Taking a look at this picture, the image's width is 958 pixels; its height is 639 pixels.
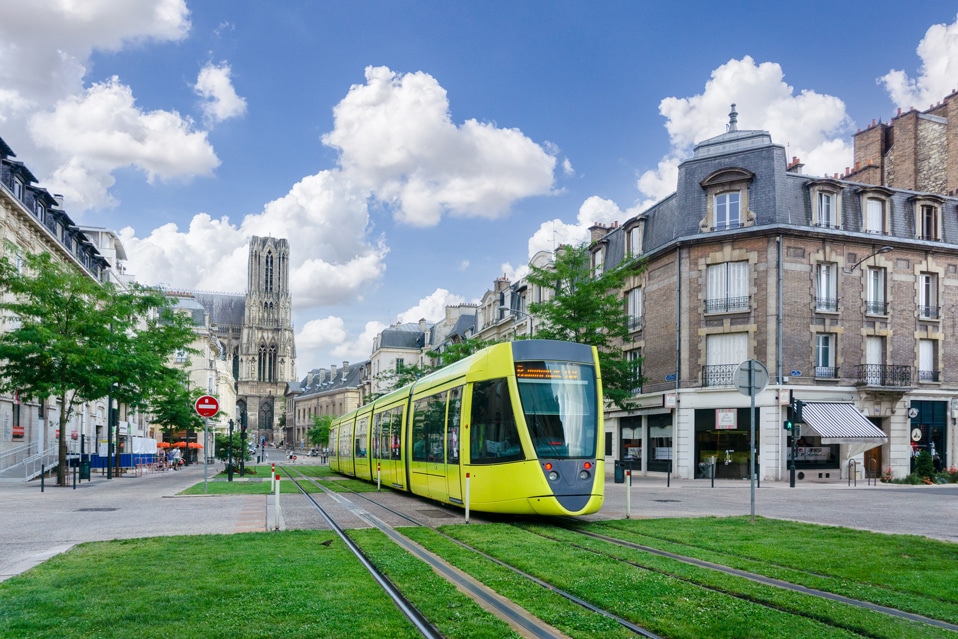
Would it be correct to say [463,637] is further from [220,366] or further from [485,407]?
[220,366]

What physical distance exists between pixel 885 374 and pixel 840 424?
402 cm

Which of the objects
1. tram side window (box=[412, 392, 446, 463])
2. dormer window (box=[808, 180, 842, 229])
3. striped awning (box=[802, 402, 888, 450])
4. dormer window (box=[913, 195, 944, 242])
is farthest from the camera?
dormer window (box=[913, 195, 944, 242])

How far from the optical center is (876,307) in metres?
36.6

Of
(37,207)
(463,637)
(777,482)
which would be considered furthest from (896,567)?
(37,207)

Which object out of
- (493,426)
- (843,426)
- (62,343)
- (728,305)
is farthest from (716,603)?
(728,305)

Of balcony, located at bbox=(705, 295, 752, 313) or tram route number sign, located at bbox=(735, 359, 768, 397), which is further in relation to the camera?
balcony, located at bbox=(705, 295, 752, 313)

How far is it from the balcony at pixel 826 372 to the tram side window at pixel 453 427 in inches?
947

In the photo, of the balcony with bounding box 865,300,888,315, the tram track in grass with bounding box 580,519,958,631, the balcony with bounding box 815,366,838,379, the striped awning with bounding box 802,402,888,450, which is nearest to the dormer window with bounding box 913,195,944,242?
the balcony with bounding box 865,300,888,315

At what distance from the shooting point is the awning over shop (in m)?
33.5

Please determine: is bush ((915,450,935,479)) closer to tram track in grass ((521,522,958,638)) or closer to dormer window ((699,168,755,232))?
dormer window ((699,168,755,232))

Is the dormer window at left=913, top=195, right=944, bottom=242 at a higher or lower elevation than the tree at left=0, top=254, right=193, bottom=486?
higher

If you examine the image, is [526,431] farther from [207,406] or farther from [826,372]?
[826,372]

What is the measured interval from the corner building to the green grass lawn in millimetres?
23869

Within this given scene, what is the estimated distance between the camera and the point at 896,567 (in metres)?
9.34
